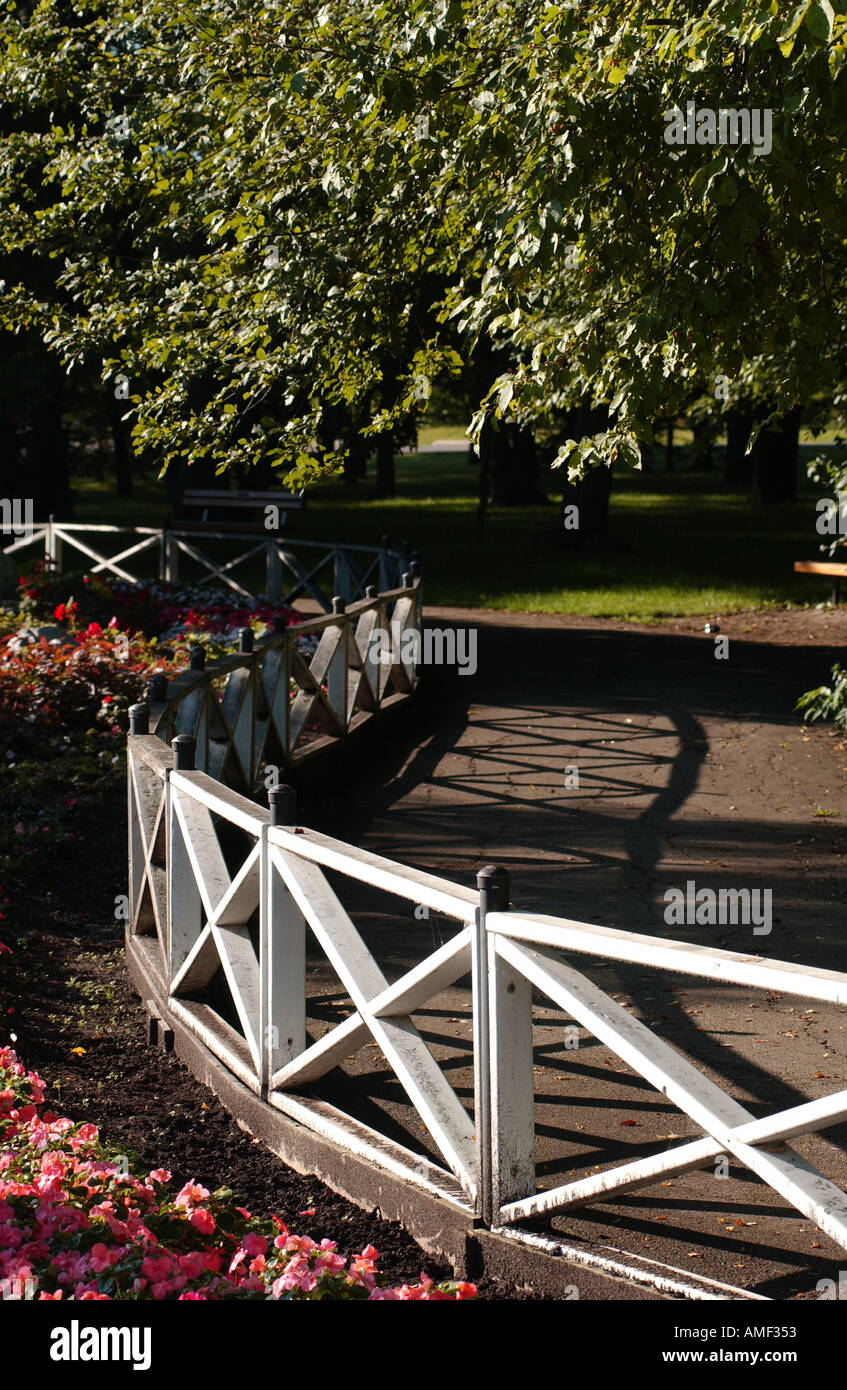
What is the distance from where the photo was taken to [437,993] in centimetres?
427

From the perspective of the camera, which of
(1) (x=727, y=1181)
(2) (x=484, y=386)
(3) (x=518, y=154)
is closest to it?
(1) (x=727, y=1181)

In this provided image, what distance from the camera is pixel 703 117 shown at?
599 centimetres

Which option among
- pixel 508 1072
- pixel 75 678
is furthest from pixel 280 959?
pixel 75 678

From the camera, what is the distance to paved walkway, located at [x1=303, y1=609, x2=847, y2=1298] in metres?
4.35

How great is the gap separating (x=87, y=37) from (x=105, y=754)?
21.3 ft

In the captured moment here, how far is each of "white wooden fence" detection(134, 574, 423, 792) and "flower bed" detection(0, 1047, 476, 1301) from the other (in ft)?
9.38

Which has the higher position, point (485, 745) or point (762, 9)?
point (762, 9)

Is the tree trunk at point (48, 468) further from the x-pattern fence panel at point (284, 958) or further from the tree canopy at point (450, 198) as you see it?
the x-pattern fence panel at point (284, 958)

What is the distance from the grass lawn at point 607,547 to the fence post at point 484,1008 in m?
13.6

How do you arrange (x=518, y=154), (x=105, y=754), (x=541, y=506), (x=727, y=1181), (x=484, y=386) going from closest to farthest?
(x=727, y=1181), (x=518, y=154), (x=105, y=754), (x=484, y=386), (x=541, y=506)
